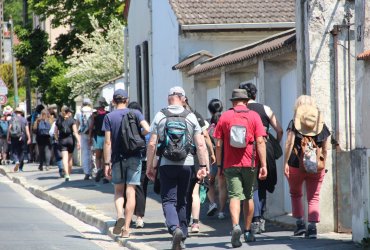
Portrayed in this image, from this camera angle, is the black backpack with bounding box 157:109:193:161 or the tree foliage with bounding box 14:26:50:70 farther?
the tree foliage with bounding box 14:26:50:70

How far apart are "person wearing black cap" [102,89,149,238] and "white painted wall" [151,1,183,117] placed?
944 cm

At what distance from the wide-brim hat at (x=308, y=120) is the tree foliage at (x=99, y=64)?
28.2 meters

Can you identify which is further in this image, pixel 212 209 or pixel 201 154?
pixel 212 209

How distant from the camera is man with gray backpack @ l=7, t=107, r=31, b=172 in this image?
3045 centimetres

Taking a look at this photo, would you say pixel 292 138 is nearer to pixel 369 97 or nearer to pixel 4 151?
pixel 369 97

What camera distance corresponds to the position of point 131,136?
516 inches

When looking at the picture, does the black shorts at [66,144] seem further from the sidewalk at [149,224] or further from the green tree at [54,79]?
the green tree at [54,79]

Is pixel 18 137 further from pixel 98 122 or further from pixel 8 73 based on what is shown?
pixel 8 73

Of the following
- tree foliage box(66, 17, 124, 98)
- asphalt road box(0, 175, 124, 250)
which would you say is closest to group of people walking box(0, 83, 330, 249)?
asphalt road box(0, 175, 124, 250)

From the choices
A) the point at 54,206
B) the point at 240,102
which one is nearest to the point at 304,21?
the point at 240,102

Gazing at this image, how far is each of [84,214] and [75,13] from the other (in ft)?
90.2

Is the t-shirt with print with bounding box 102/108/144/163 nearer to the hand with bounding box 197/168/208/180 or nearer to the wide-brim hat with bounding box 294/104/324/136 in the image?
the hand with bounding box 197/168/208/180

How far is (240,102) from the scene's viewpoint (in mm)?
11859

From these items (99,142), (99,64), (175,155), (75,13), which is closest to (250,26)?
(99,142)
